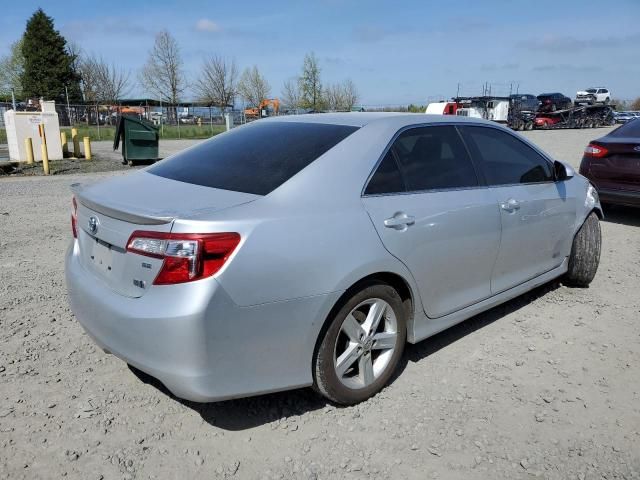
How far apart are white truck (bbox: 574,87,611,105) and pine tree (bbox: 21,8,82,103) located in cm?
4527

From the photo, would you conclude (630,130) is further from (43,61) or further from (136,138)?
(43,61)

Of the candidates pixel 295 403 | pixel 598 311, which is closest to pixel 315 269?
pixel 295 403

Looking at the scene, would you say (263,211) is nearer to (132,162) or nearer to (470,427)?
(470,427)

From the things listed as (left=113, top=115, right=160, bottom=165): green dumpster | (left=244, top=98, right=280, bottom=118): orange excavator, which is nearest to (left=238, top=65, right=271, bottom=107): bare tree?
(left=244, top=98, right=280, bottom=118): orange excavator

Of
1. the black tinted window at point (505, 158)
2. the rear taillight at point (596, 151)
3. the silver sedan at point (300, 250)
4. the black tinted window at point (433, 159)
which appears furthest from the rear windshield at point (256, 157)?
the rear taillight at point (596, 151)

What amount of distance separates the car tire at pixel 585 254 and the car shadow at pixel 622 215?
3.50m

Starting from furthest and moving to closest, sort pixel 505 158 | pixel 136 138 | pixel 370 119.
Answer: pixel 136 138 < pixel 505 158 < pixel 370 119

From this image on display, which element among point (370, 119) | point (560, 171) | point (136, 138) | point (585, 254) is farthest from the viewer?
point (136, 138)

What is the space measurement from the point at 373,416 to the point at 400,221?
1.09 meters

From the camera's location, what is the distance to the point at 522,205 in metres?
3.83

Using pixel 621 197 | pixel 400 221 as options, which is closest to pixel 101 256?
pixel 400 221

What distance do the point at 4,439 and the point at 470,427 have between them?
240 centimetres

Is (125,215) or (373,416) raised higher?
(125,215)

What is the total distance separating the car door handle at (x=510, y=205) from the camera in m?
3.66
